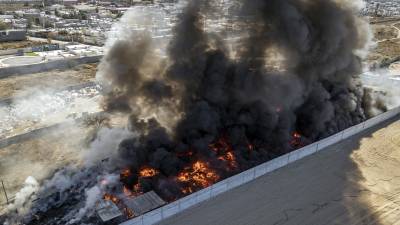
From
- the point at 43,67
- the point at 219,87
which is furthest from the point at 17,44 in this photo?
the point at 219,87

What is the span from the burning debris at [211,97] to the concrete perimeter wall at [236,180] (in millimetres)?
2333

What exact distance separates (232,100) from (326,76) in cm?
1433

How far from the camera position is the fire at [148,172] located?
3083cm

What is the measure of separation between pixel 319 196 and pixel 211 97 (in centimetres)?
1312

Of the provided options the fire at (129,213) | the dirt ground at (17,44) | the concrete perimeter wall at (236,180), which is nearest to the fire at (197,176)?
the concrete perimeter wall at (236,180)

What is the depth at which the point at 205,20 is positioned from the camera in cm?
3681

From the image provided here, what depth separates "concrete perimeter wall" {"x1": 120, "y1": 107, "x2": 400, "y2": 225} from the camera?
80.4ft

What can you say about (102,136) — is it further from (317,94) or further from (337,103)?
(337,103)

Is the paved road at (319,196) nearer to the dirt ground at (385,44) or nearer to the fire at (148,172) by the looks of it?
the fire at (148,172)

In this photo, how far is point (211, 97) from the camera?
113 ft

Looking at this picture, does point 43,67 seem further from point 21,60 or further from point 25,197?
point 25,197

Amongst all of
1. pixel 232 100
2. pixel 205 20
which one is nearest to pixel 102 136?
pixel 232 100

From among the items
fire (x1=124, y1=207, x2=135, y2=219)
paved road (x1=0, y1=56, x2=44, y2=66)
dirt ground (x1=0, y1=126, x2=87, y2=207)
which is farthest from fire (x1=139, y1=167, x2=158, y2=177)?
paved road (x1=0, y1=56, x2=44, y2=66)

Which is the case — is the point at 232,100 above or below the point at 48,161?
above
